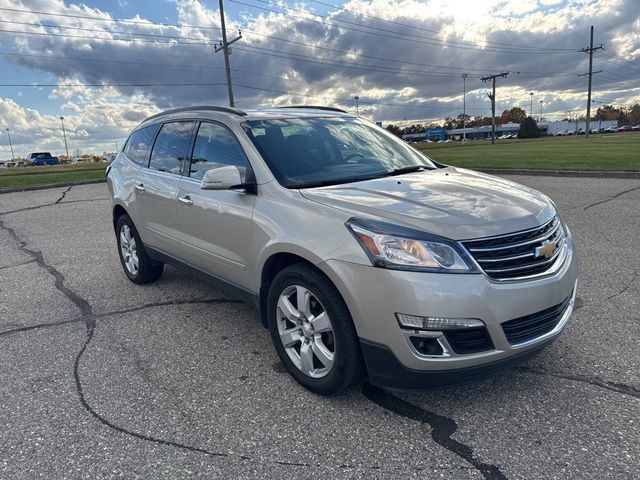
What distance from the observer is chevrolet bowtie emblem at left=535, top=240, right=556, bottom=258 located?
9.31ft

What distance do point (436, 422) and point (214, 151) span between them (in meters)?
2.66

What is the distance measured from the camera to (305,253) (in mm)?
2963

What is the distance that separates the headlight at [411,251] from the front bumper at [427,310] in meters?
0.05

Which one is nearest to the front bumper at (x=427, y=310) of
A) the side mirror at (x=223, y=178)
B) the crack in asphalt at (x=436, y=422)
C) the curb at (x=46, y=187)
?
the crack in asphalt at (x=436, y=422)

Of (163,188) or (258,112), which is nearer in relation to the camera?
(258,112)

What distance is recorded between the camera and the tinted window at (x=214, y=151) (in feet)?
12.5

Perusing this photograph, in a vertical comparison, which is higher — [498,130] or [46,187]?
[498,130]

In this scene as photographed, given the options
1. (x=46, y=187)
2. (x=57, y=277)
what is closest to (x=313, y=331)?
(x=57, y=277)

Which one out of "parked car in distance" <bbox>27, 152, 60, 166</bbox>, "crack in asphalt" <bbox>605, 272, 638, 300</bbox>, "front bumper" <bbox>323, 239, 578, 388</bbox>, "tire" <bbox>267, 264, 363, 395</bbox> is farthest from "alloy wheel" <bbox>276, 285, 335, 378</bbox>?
"parked car in distance" <bbox>27, 152, 60, 166</bbox>

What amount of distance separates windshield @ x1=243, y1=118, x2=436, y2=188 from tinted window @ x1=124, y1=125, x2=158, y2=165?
5.78ft

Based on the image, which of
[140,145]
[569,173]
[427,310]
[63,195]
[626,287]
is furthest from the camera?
[63,195]

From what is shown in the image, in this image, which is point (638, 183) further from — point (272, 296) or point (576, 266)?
point (272, 296)

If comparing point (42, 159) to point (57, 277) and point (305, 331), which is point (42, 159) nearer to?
point (57, 277)

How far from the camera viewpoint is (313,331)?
3055 mm
